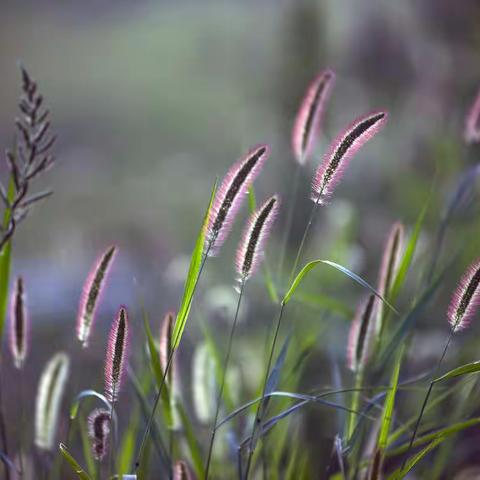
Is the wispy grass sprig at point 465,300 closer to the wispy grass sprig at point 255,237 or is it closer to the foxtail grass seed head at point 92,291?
the wispy grass sprig at point 255,237

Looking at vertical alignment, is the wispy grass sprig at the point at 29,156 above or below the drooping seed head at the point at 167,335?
above

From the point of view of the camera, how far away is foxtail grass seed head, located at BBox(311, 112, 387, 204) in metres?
0.77

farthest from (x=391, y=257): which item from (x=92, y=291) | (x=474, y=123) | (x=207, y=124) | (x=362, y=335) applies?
(x=207, y=124)

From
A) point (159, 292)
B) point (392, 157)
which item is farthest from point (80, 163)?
point (392, 157)

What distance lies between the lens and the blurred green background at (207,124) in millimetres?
2551

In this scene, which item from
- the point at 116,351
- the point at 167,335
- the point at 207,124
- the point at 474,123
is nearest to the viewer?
the point at 116,351

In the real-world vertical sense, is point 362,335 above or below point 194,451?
above

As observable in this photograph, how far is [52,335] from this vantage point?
296 cm

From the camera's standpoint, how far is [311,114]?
949mm

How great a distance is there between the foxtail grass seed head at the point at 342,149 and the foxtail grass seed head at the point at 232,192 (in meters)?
0.06

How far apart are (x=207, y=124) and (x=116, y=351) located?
157 inches

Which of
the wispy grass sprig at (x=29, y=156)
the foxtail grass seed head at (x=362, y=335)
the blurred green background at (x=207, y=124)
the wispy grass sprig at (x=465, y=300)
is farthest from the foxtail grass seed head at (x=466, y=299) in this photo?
the blurred green background at (x=207, y=124)

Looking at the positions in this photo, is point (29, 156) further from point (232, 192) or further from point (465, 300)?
point (465, 300)

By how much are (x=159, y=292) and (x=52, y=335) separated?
0.41 m
